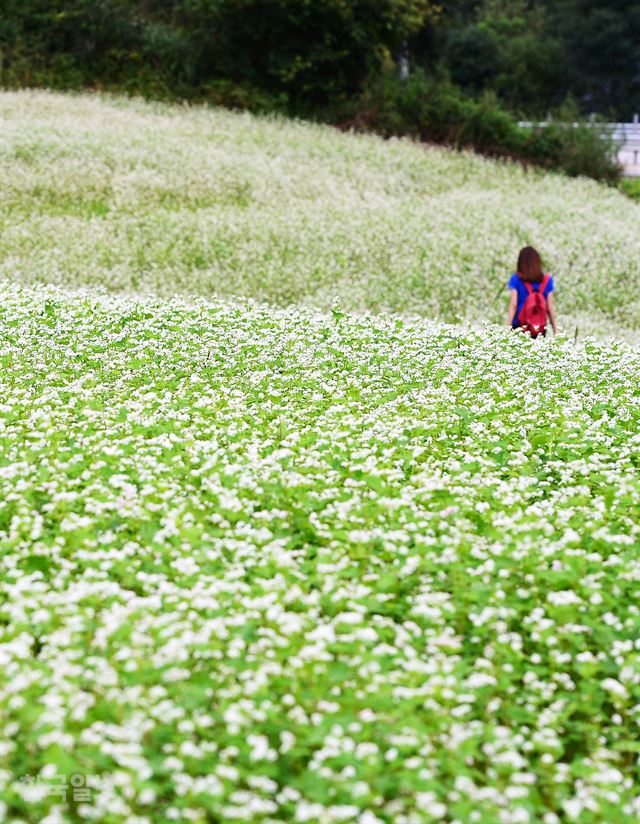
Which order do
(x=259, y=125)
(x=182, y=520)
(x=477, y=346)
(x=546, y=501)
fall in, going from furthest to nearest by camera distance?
(x=259, y=125) → (x=477, y=346) → (x=546, y=501) → (x=182, y=520)

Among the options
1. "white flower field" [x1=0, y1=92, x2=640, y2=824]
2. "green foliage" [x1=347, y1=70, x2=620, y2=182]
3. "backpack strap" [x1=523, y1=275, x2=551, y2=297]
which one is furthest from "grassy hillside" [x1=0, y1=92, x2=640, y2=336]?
"white flower field" [x1=0, y1=92, x2=640, y2=824]

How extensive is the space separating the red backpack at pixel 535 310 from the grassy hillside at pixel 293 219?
2.30 metres

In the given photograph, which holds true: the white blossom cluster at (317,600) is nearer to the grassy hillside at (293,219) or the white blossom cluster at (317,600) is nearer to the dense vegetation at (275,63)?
the grassy hillside at (293,219)

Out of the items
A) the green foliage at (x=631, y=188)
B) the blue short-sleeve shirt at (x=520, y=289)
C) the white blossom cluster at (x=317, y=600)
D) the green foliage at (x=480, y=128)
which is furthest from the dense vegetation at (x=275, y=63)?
the white blossom cluster at (x=317, y=600)

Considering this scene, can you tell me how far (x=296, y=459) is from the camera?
7.63 metres

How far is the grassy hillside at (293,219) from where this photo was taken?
17.6 m

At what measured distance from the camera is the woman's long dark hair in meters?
13.2

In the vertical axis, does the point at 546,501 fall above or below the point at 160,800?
above

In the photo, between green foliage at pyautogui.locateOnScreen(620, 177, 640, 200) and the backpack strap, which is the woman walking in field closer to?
the backpack strap

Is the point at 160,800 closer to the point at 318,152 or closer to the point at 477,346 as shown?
the point at 477,346

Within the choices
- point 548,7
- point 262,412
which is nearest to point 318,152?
point 262,412

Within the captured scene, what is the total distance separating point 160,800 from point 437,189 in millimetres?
23714

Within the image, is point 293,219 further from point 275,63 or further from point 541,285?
point 275,63

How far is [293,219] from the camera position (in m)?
21.0
